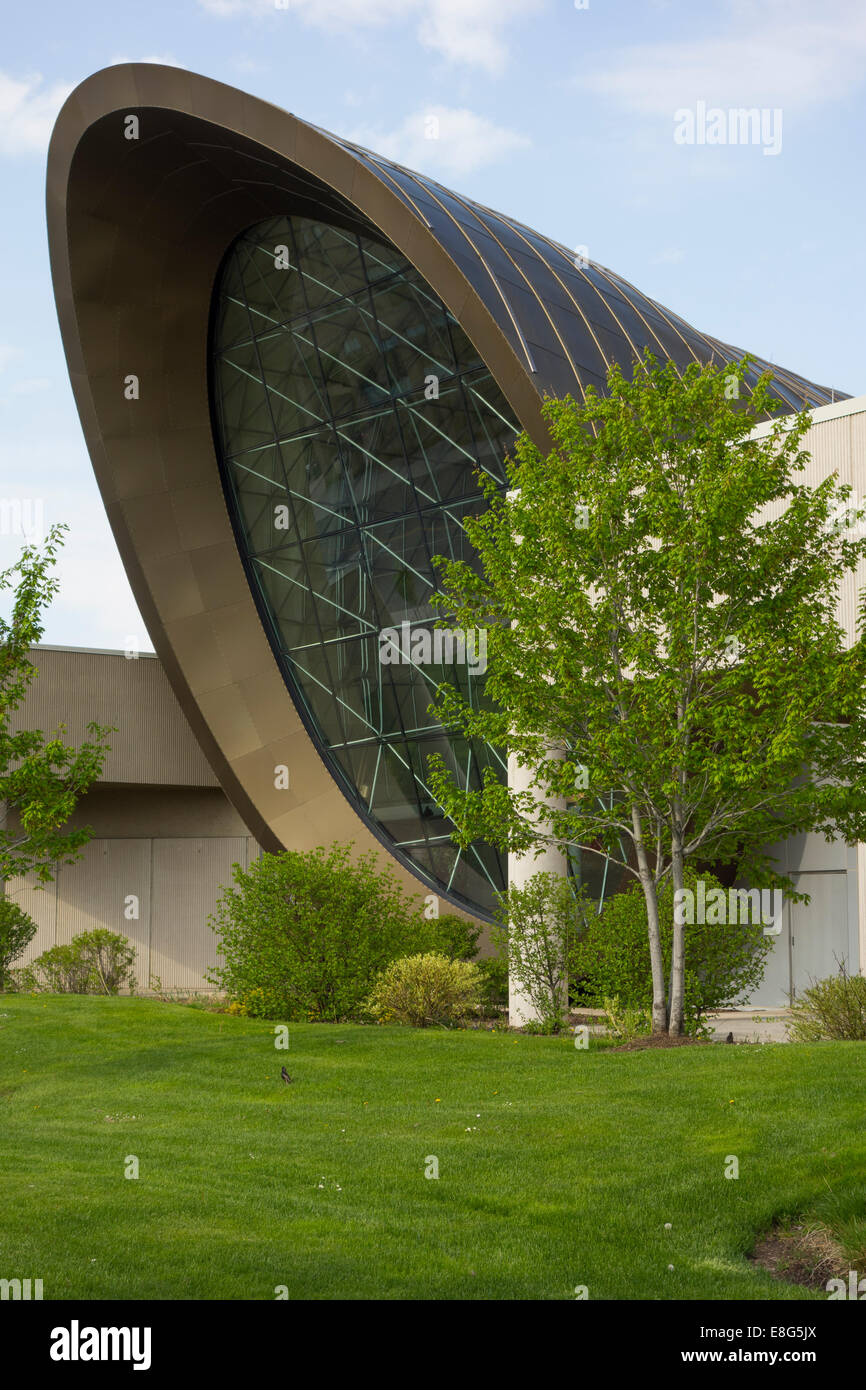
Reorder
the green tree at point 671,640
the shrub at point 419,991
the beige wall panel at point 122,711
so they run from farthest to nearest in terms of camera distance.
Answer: the beige wall panel at point 122,711 < the shrub at point 419,991 < the green tree at point 671,640

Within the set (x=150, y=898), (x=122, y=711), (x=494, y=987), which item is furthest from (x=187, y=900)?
(x=494, y=987)

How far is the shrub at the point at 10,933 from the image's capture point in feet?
80.5

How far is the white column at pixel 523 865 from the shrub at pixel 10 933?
11018 millimetres

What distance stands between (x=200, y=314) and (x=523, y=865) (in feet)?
60.4

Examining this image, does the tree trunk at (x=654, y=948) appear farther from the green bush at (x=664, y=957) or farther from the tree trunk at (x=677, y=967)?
the green bush at (x=664, y=957)

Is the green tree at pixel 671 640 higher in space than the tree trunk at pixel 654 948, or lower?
higher

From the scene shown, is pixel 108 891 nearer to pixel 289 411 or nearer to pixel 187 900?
pixel 187 900

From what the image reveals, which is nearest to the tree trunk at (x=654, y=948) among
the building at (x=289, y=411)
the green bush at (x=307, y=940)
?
the green bush at (x=307, y=940)

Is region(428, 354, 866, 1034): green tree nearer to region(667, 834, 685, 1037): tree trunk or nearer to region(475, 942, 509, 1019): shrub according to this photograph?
region(667, 834, 685, 1037): tree trunk

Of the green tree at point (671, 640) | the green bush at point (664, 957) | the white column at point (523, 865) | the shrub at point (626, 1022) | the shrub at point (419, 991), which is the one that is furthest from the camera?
the white column at point (523, 865)

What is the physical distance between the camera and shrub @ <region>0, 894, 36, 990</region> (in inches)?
966

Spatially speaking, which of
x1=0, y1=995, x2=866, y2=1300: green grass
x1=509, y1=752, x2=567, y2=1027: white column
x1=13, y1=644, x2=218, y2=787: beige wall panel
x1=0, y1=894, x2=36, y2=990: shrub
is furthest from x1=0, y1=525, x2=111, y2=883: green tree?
x1=13, y1=644, x2=218, y2=787: beige wall panel

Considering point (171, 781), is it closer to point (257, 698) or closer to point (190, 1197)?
point (257, 698)

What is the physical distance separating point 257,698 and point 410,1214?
23043 millimetres
